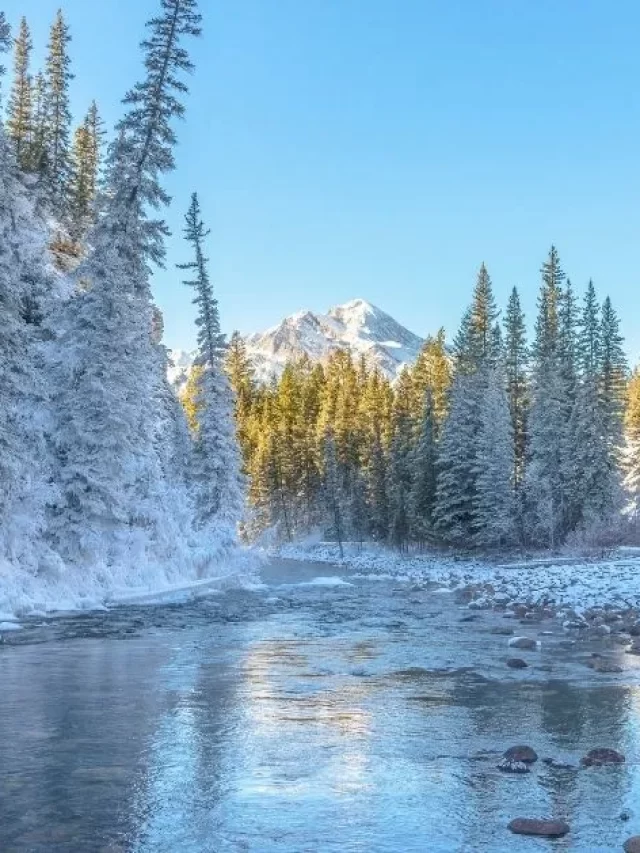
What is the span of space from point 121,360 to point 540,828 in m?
21.5

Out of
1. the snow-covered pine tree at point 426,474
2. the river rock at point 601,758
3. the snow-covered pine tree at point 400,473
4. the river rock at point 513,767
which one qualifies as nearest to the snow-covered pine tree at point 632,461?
the snow-covered pine tree at point 426,474

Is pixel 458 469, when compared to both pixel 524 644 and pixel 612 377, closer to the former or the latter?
pixel 612 377

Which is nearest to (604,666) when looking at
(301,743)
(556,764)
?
(556,764)

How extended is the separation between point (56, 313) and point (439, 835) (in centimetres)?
2330

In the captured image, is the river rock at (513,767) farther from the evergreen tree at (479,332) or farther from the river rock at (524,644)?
the evergreen tree at (479,332)

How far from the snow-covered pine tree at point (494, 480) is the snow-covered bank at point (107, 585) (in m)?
20.8

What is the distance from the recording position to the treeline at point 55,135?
158 ft

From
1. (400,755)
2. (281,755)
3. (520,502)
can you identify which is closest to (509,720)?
(400,755)

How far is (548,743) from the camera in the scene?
8.27m

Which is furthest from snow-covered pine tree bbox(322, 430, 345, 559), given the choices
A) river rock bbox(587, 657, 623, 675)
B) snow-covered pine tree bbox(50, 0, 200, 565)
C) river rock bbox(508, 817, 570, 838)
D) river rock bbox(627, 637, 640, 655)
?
river rock bbox(508, 817, 570, 838)

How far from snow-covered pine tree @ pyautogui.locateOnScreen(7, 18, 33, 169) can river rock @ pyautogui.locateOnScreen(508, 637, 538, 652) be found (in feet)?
139

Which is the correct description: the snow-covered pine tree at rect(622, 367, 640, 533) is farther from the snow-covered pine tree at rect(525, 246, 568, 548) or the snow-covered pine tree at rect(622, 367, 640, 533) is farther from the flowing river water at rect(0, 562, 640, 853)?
the flowing river water at rect(0, 562, 640, 853)

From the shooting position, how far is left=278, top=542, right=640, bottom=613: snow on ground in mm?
23531

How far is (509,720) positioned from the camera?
932cm
